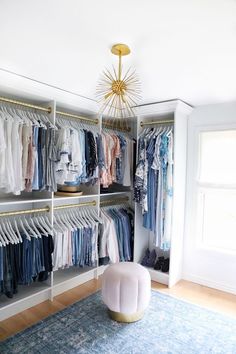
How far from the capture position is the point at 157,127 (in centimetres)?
A: 345

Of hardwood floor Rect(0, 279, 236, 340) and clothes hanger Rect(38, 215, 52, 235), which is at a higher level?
clothes hanger Rect(38, 215, 52, 235)

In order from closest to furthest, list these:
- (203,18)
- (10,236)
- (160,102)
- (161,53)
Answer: (203,18) < (161,53) < (10,236) < (160,102)

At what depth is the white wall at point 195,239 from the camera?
3.03 m

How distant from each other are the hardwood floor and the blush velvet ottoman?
2.09 ft

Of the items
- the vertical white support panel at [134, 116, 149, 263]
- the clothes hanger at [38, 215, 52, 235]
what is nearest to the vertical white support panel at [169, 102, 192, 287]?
the vertical white support panel at [134, 116, 149, 263]

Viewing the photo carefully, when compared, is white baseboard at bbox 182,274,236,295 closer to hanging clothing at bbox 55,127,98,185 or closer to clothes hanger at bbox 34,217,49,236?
hanging clothing at bbox 55,127,98,185

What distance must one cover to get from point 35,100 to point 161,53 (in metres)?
1.50

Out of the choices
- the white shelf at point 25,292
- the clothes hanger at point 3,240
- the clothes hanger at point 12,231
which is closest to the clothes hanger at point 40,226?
the clothes hanger at point 12,231

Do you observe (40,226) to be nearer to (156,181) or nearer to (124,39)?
(156,181)

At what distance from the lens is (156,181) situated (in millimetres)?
3123

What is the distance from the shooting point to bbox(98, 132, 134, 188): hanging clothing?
9.95 feet

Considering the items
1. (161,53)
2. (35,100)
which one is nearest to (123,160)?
(35,100)

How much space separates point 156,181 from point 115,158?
60 centimetres

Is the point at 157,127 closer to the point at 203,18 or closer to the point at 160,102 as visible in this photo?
the point at 160,102
